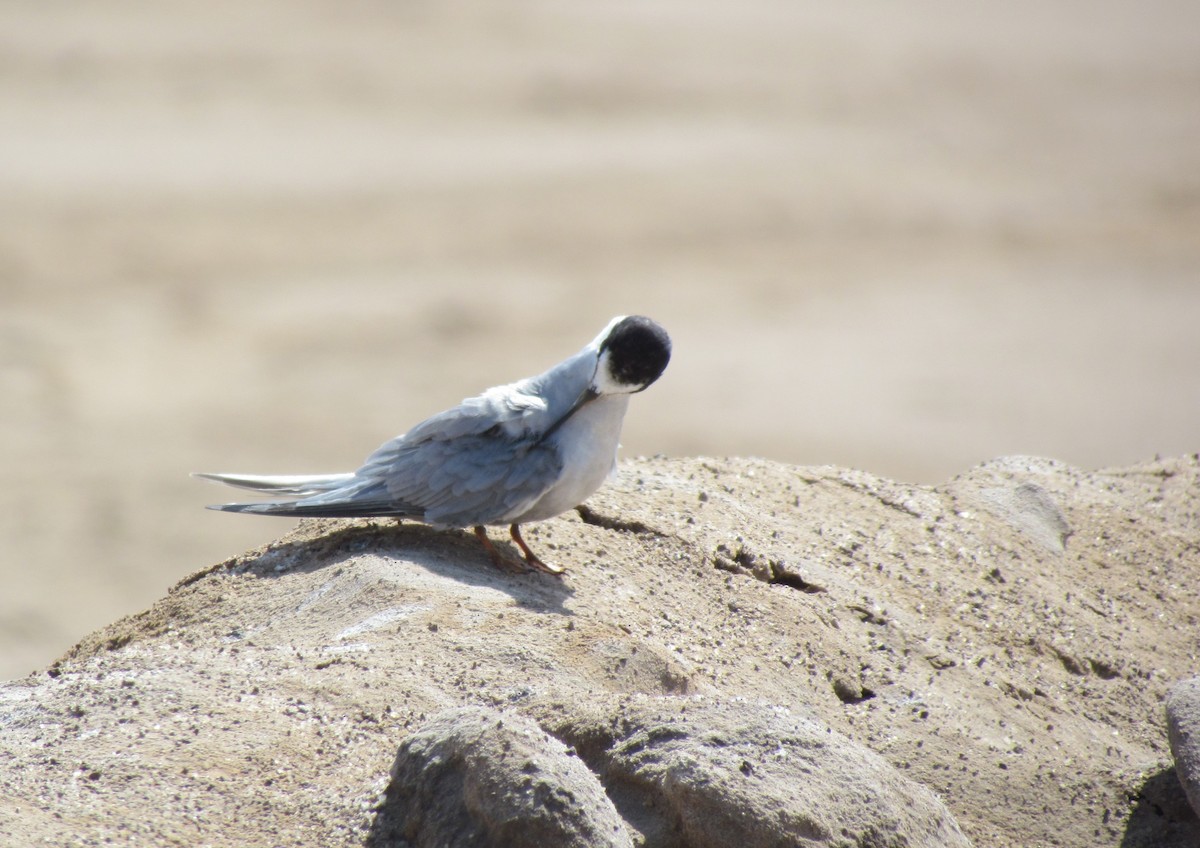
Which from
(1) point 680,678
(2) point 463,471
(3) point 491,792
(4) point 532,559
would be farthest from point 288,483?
(3) point 491,792

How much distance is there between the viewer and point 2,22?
18297mm

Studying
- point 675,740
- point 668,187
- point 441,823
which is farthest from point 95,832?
point 668,187

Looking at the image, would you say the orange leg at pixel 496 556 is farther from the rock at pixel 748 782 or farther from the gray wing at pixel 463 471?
the rock at pixel 748 782

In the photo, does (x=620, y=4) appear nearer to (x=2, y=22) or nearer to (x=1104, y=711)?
(x=2, y=22)

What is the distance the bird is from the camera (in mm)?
4301

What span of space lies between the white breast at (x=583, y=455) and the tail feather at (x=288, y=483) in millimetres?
661

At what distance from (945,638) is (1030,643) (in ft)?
1.07

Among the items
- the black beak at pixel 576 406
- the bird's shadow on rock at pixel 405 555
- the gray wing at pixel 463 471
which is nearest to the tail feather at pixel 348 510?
the gray wing at pixel 463 471

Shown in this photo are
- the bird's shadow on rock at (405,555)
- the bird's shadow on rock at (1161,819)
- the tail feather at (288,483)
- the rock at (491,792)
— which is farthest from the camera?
the tail feather at (288,483)

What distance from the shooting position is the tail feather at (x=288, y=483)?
4602mm

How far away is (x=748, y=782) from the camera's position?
2676 mm

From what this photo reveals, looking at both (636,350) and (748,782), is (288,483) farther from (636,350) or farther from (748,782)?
(748,782)

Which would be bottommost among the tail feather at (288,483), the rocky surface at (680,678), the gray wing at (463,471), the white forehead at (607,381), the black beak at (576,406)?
the rocky surface at (680,678)

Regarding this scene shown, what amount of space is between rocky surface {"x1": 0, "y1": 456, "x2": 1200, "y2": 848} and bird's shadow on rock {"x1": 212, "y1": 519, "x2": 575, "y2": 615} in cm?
1
